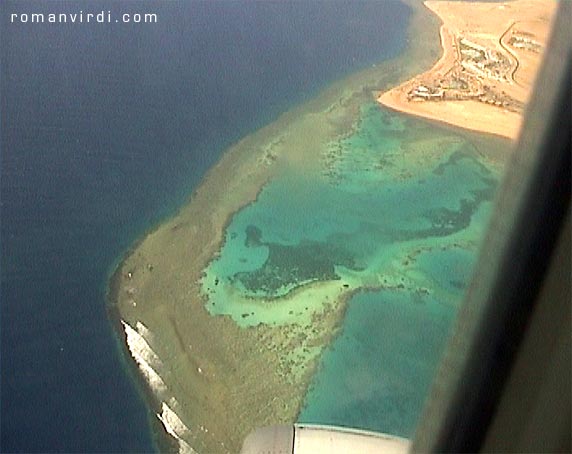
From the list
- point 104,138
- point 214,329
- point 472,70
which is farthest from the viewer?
point 472,70

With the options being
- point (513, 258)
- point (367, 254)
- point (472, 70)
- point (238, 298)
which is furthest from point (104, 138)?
point (513, 258)

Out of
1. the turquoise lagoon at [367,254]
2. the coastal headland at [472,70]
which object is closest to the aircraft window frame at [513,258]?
the turquoise lagoon at [367,254]

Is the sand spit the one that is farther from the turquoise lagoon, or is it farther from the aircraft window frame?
the aircraft window frame

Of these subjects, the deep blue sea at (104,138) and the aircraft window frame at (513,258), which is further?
the deep blue sea at (104,138)

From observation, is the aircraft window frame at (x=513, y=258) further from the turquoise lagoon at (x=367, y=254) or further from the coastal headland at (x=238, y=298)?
the coastal headland at (x=238, y=298)

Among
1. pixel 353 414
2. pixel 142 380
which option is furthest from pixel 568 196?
pixel 142 380

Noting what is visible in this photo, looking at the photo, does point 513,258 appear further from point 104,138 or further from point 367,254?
point 104,138
